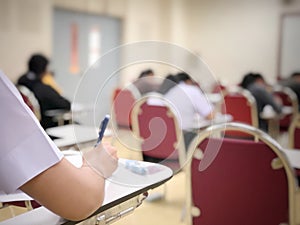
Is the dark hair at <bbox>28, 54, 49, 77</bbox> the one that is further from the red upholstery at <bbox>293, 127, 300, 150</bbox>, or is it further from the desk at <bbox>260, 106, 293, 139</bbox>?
the red upholstery at <bbox>293, 127, 300, 150</bbox>

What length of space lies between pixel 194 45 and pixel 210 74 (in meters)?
8.50

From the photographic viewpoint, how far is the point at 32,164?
82cm

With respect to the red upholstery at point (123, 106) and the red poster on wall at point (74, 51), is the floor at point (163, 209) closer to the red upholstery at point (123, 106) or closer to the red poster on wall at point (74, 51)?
the red upholstery at point (123, 106)

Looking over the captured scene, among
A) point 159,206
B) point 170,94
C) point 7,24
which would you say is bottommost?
point 159,206

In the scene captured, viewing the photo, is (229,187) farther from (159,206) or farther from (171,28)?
(171,28)

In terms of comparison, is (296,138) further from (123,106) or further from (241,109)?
(241,109)

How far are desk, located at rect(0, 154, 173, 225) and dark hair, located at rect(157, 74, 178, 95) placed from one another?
31cm

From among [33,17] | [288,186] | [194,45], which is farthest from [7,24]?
[288,186]

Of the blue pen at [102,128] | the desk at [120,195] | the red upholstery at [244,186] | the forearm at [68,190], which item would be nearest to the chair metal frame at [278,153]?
the red upholstery at [244,186]

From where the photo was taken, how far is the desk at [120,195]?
950mm

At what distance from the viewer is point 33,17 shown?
6.25m

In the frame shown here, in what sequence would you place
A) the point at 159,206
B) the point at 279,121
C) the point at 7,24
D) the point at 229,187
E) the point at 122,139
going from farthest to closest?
the point at 7,24, the point at 279,121, the point at 159,206, the point at 229,187, the point at 122,139

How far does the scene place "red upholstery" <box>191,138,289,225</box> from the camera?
1505 millimetres

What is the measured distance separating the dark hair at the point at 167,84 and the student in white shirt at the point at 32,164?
1.91 feet
